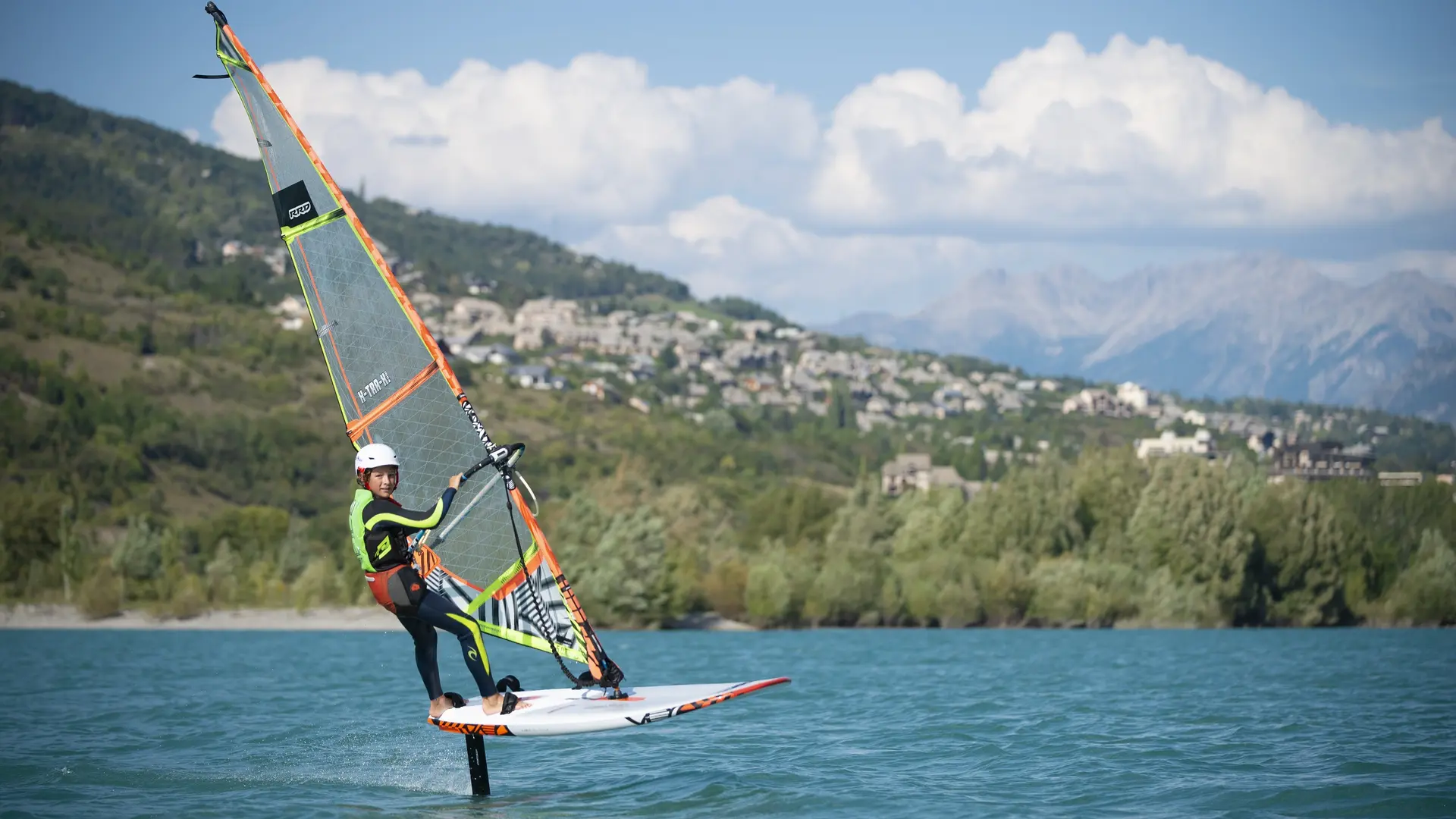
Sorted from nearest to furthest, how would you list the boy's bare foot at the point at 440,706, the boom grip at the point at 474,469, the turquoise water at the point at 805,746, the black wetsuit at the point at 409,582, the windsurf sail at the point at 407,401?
the black wetsuit at the point at 409,582 → the boom grip at the point at 474,469 → the boy's bare foot at the point at 440,706 → the windsurf sail at the point at 407,401 → the turquoise water at the point at 805,746

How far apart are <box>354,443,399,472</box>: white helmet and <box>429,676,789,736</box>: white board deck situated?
87.6 inches

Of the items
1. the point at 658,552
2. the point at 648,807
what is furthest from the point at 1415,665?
the point at 658,552

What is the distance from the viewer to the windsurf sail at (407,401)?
13492mm

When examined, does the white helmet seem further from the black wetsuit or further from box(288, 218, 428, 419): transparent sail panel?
box(288, 218, 428, 419): transparent sail panel

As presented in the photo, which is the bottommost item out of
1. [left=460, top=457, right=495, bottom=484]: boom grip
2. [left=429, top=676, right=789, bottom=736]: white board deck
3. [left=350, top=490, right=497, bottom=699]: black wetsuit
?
[left=429, top=676, right=789, bottom=736]: white board deck

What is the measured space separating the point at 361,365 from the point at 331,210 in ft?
4.69

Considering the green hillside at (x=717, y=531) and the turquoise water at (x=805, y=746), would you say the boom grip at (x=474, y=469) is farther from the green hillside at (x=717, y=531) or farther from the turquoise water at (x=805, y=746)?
the green hillside at (x=717, y=531)

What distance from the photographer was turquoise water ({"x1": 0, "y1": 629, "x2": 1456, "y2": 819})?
47.3 feet

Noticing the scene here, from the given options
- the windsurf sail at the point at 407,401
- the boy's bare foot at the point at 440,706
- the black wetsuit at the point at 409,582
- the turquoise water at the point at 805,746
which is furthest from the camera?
the turquoise water at the point at 805,746

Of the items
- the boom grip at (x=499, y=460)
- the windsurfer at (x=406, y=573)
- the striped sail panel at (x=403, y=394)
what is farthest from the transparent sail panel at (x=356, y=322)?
the boom grip at (x=499, y=460)

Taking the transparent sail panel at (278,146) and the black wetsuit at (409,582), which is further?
the transparent sail panel at (278,146)

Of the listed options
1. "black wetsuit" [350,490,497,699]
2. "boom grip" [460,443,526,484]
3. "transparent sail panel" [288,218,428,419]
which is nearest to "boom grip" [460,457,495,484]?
"boom grip" [460,443,526,484]

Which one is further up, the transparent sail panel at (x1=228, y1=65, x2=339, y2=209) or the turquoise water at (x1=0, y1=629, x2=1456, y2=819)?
the transparent sail panel at (x1=228, y1=65, x2=339, y2=209)

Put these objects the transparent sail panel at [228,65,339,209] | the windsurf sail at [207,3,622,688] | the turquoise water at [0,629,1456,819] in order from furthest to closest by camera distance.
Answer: the turquoise water at [0,629,1456,819] < the transparent sail panel at [228,65,339,209] < the windsurf sail at [207,3,622,688]
